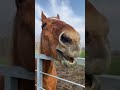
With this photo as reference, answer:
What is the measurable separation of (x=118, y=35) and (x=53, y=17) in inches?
37.0

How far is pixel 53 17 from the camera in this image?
318cm

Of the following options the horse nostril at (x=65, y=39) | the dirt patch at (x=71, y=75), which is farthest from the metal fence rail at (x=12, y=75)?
the horse nostril at (x=65, y=39)

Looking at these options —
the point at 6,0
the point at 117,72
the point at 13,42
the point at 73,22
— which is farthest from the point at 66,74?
the point at 6,0

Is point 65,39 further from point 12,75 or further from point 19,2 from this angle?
point 12,75

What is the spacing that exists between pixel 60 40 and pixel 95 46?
52 centimetres

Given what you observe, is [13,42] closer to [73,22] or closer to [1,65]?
[1,65]

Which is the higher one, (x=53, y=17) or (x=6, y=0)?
(x=6, y=0)

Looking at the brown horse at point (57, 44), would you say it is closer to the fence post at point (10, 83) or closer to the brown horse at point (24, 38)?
the brown horse at point (24, 38)

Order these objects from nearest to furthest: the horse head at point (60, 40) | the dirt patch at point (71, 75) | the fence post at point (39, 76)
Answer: the dirt patch at point (71, 75), the horse head at point (60, 40), the fence post at point (39, 76)

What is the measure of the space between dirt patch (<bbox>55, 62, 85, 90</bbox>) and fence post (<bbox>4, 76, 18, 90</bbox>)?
0.87 metres

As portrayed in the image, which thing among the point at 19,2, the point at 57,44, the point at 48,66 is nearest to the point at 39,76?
the point at 48,66

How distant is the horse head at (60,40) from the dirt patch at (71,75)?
0.06 m

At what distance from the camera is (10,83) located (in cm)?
389

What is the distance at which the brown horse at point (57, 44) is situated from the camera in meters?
2.91
